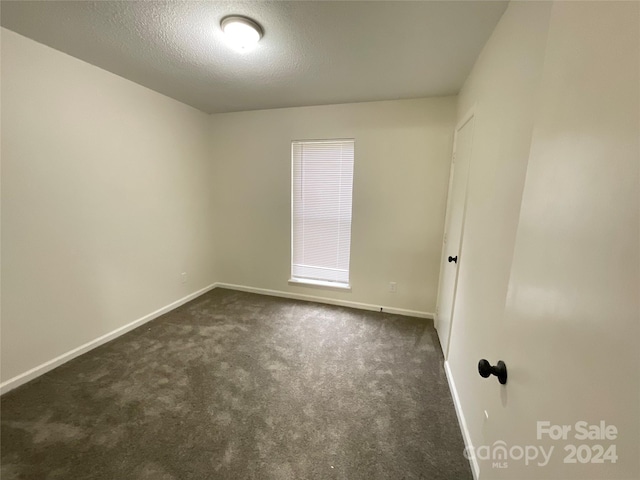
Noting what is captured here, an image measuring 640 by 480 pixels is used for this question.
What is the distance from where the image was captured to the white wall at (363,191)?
2.75 meters

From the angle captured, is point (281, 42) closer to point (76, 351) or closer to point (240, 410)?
point (240, 410)

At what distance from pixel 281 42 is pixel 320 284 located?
2.52m

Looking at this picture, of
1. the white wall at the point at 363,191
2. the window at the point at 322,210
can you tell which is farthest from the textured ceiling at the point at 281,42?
the window at the point at 322,210

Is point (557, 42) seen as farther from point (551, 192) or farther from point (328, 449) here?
point (328, 449)

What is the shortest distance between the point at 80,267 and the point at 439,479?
9.60ft

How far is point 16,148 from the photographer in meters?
1.74

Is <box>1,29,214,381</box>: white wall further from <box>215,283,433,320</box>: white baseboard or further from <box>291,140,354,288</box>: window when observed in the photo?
<box>291,140,354,288</box>: window

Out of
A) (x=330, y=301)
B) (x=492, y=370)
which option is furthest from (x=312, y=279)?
(x=492, y=370)

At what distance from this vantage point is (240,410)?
5.58ft

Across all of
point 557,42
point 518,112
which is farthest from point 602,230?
point 518,112

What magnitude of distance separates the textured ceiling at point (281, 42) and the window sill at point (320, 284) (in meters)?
2.18

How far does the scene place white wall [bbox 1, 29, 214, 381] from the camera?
1771 millimetres

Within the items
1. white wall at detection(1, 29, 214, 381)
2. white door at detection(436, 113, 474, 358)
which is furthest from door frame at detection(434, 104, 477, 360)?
white wall at detection(1, 29, 214, 381)

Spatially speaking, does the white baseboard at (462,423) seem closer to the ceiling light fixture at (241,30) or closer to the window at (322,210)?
the window at (322,210)
